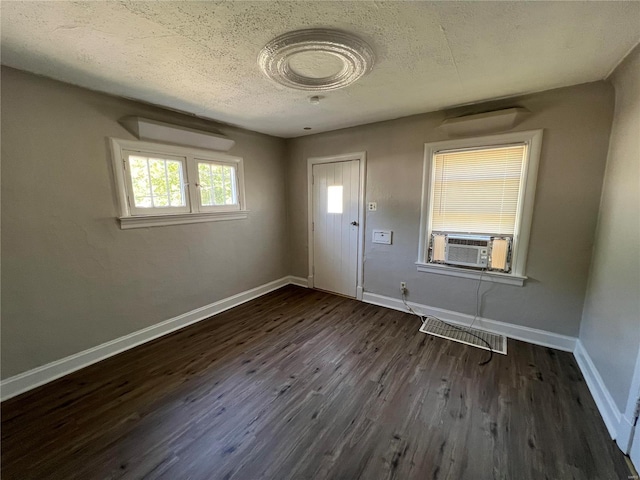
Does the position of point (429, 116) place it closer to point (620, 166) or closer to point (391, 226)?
point (391, 226)

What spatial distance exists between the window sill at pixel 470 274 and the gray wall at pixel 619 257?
1.68 feet

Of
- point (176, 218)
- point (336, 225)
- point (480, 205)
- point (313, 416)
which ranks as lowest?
point (313, 416)

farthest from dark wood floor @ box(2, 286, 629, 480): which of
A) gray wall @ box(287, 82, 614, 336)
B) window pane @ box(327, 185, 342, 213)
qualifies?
window pane @ box(327, 185, 342, 213)

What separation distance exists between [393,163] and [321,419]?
8.73 ft

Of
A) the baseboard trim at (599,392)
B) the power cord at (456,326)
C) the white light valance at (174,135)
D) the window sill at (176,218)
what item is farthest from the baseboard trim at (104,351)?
the baseboard trim at (599,392)

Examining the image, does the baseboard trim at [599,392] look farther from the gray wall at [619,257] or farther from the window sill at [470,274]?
the window sill at [470,274]

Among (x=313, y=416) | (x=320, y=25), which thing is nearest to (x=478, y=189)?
(x=320, y=25)

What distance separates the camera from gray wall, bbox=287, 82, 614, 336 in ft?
6.96

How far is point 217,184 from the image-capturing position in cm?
312

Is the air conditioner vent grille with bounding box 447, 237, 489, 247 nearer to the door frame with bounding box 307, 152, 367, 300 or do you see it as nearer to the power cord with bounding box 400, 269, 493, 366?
the power cord with bounding box 400, 269, 493, 366

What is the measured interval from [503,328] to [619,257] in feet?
3.95

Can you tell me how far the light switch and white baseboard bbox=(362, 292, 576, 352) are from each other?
75 cm

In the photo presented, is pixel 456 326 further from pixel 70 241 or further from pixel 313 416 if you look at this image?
pixel 70 241

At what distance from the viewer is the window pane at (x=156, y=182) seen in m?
2.41
